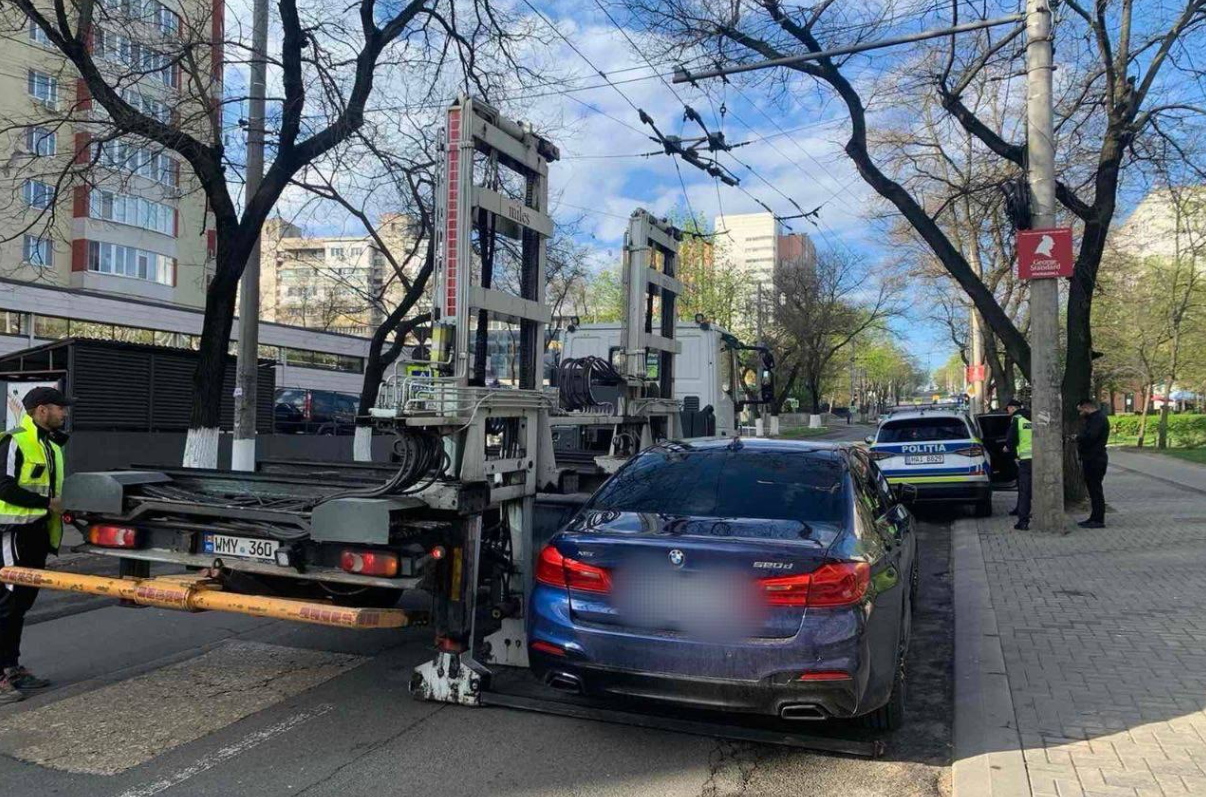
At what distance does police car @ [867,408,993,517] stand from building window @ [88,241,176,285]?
3869cm

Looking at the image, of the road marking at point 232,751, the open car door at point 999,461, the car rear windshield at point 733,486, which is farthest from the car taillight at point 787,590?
the open car door at point 999,461

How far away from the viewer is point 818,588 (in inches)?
155

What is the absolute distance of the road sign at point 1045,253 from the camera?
11172 millimetres

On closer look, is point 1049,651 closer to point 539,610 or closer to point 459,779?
point 539,610

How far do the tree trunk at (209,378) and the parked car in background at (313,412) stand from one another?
11058 mm

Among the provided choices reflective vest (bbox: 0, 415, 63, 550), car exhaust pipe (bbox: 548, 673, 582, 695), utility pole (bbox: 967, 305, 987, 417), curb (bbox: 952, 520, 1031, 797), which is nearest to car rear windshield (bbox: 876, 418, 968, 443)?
curb (bbox: 952, 520, 1031, 797)

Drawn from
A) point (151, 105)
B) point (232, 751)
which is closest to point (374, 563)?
point (232, 751)

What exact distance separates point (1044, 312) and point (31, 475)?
37.0 feet

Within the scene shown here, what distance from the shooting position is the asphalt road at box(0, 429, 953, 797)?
160 inches

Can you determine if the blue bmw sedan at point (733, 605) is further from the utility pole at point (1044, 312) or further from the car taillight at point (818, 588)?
the utility pole at point (1044, 312)

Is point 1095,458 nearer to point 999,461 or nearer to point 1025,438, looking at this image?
point 1025,438

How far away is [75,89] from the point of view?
11352mm

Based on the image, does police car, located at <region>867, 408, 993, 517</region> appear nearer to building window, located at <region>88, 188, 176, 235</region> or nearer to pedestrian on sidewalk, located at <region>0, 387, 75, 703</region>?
pedestrian on sidewalk, located at <region>0, 387, 75, 703</region>

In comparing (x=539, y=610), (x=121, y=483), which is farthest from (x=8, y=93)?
(x=539, y=610)
